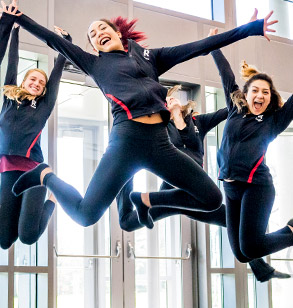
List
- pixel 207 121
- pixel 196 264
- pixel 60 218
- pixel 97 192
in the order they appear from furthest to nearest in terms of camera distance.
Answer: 1. pixel 196 264
2. pixel 60 218
3. pixel 207 121
4. pixel 97 192

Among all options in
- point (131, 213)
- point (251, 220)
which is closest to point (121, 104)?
point (131, 213)

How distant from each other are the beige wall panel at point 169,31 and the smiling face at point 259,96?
1549 millimetres

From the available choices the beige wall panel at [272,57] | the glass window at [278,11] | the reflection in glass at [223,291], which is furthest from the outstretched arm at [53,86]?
the glass window at [278,11]

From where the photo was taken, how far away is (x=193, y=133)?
4949mm

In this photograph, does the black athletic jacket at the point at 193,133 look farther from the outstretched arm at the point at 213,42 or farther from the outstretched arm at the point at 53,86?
the outstretched arm at the point at 213,42

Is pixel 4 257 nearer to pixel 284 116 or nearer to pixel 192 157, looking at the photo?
pixel 192 157

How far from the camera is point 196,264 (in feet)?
20.4

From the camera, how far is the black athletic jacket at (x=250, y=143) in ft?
14.9

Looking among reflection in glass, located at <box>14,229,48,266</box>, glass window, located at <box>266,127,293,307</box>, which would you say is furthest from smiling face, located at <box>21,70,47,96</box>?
glass window, located at <box>266,127,293,307</box>

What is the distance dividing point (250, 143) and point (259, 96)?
0.34 metres

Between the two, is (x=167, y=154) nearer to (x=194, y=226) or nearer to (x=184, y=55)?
(x=184, y=55)

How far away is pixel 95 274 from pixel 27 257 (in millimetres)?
707

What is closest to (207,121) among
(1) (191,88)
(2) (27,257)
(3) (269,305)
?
(1) (191,88)

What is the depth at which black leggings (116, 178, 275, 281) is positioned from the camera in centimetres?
450
